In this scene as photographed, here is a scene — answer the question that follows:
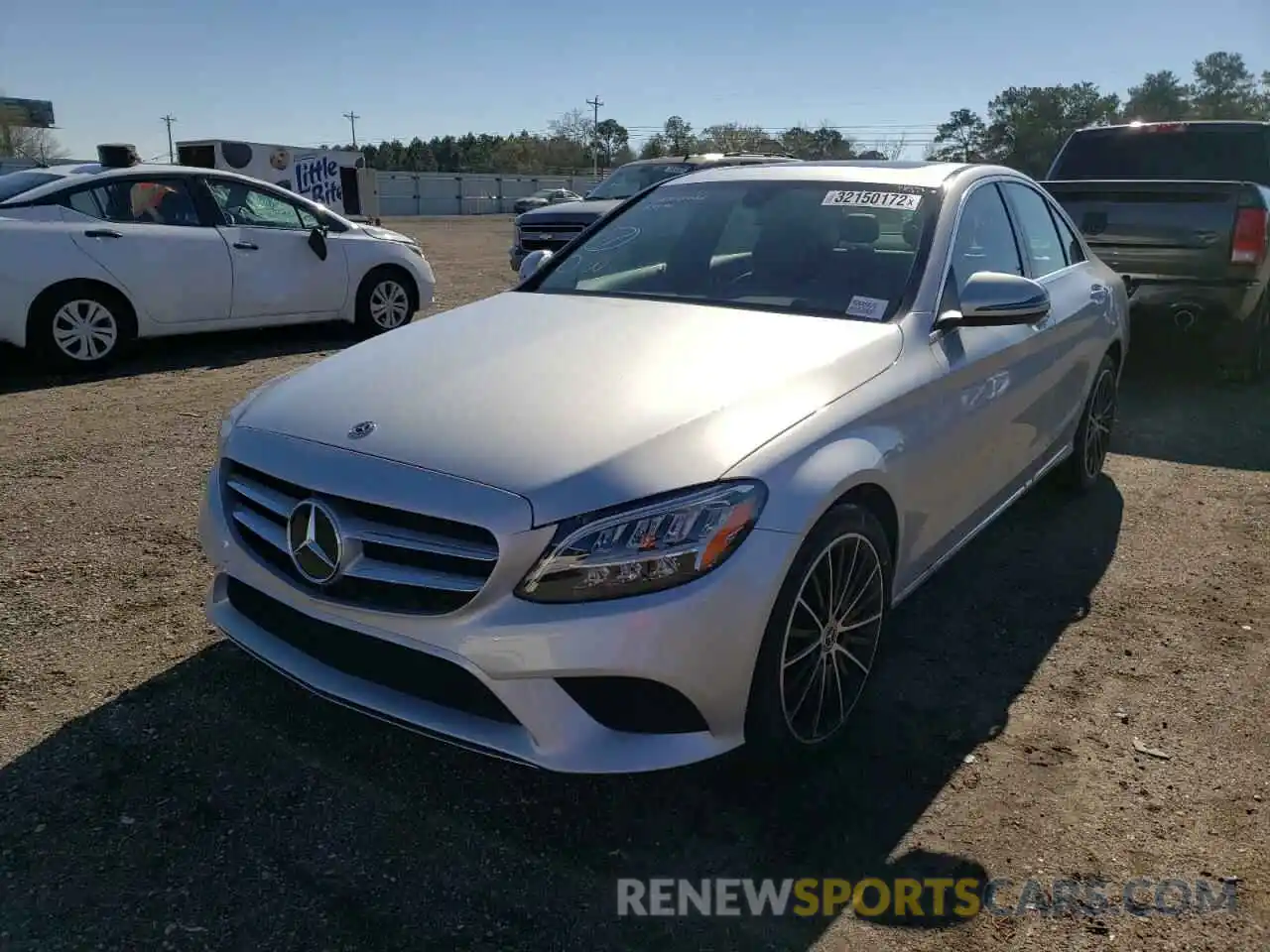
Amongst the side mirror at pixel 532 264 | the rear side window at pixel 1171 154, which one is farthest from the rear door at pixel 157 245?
the rear side window at pixel 1171 154

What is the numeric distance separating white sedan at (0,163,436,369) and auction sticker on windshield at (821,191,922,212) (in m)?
5.98

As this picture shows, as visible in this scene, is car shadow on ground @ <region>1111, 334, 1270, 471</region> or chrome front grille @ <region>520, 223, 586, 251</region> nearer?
car shadow on ground @ <region>1111, 334, 1270, 471</region>

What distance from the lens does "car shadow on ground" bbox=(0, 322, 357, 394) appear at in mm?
7504

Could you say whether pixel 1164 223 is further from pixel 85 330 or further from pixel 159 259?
pixel 85 330

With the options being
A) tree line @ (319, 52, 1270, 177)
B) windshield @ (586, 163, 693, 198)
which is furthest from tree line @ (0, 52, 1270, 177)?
windshield @ (586, 163, 693, 198)

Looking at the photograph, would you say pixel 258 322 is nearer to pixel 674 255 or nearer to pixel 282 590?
pixel 674 255

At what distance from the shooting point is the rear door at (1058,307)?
13.9 feet

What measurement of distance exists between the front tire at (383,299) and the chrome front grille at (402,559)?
7148 mm

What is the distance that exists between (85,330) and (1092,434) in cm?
699

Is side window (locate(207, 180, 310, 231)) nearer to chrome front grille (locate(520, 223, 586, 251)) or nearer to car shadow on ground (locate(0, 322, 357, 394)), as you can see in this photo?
car shadow on ground (locate(0, 322, 357, 394))

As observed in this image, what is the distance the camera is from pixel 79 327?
24.4 feet

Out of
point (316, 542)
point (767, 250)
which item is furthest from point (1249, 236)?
point (316, 542)

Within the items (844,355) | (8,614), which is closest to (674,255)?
(844,355)

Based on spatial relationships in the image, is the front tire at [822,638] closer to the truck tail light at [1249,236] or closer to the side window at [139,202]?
the truck tail light at [1249,236]
